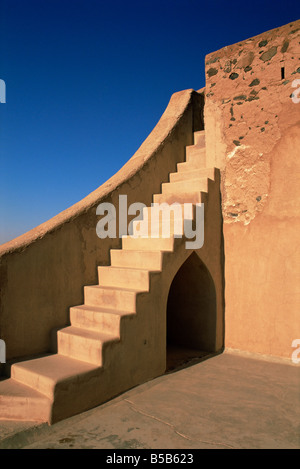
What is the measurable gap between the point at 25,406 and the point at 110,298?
4.66 feet

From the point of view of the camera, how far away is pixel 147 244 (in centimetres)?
461

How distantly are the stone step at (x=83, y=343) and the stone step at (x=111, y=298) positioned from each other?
37 centimetres

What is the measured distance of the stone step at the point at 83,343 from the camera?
342 centimetres

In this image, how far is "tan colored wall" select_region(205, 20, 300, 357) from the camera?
457 centimetres

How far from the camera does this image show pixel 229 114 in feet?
17.1

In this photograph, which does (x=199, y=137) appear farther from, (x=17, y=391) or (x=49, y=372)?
(x=17, y=391)

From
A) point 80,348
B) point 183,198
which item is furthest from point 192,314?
point 80,348

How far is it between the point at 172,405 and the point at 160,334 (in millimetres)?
898

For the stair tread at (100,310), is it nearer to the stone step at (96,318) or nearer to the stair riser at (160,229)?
the stone step at (96,318)

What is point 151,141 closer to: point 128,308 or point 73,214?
point 73,214

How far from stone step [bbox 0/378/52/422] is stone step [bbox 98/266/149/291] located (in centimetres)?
153

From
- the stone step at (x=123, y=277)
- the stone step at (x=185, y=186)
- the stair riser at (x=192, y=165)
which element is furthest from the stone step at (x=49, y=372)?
the stair riser at (x=192, y=165)

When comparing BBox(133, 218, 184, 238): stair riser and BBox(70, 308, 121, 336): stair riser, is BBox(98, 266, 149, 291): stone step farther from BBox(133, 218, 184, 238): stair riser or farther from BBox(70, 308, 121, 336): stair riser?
BBox(133, 218, 184, 238): stair riser

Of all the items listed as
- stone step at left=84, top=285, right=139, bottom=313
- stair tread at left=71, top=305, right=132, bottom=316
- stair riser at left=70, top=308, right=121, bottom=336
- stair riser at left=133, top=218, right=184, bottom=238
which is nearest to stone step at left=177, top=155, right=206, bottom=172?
stair riser at left=133, top=218, right=184, bottom=238
